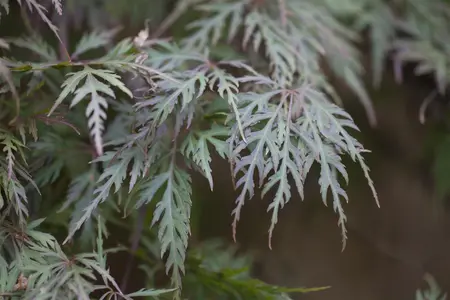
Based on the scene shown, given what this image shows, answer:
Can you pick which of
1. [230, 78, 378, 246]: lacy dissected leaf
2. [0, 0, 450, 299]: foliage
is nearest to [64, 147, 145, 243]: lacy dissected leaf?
[0, 0, 450, 299]: foliage

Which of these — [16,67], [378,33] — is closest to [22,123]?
[16,67]

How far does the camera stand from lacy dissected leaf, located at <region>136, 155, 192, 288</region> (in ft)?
2.12

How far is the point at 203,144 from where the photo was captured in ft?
2.27

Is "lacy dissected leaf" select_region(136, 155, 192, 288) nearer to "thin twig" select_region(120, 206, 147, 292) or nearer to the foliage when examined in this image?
the foliage

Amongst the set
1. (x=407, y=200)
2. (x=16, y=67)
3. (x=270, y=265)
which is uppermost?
(x=16, y=67)

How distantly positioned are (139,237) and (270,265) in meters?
0.50

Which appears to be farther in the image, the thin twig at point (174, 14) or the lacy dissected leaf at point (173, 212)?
the thin twig at point (174, 14)

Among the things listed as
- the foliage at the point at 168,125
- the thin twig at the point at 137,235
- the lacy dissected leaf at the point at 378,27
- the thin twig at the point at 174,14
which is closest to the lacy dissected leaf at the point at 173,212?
the foliage at the point at 168,125

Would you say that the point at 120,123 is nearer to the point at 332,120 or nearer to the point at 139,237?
the point at 139,237

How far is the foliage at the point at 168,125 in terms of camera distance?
0.64 m

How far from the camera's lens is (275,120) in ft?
2.25

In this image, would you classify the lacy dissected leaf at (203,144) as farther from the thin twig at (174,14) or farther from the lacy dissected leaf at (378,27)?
the lacy dissected leaf at (378,27)

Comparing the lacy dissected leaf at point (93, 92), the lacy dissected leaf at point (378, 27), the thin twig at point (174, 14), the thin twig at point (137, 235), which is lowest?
the thin twig at point (137, 235)

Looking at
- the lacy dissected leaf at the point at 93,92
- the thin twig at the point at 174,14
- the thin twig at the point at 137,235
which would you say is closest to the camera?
the lacy dissected leaf at the point at 93,92
